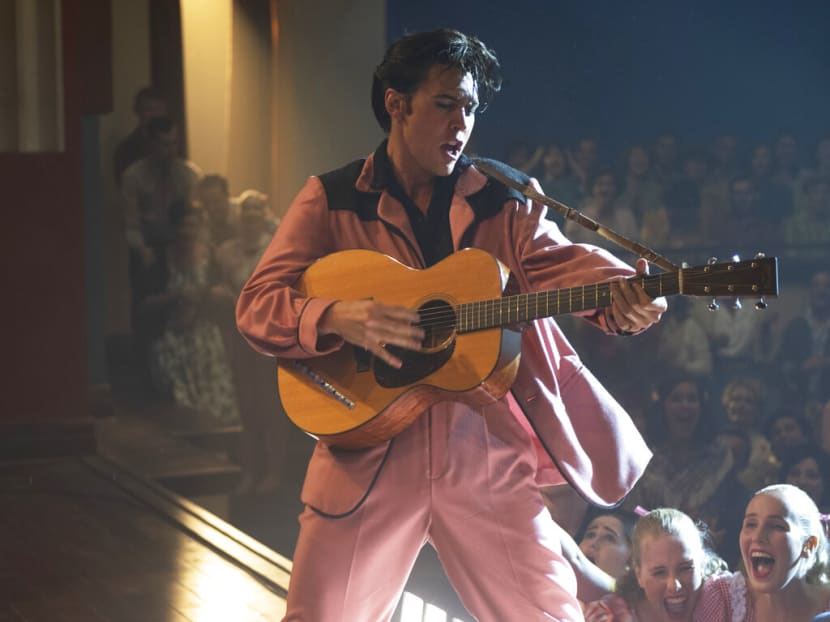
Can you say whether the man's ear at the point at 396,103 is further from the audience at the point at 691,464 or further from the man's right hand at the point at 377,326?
the audience at the point at 691,464

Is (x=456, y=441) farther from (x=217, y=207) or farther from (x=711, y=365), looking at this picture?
(x=217, y=207)

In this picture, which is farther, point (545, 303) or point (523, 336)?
point (523, 336)

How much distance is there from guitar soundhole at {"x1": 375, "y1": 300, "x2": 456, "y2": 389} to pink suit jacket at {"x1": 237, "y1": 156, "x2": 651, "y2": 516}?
0.47 feet

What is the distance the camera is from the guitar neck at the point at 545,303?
88.9 inches

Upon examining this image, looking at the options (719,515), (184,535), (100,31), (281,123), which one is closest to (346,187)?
(719,515)

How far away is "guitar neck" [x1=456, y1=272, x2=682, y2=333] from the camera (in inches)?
88.9

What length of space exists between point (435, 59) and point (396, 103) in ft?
0.47

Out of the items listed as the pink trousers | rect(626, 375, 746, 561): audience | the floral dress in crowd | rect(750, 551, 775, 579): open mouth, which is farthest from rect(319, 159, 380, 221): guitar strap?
the floral dress in crowd

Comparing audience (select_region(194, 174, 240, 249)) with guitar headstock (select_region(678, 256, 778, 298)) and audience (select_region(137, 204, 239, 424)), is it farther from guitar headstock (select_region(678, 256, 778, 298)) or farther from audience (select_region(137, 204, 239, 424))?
guitar headstock (select_region(678, 256, 778, 298))

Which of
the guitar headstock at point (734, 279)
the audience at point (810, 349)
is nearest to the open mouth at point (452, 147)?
the guitar headstock at point (734, 279)

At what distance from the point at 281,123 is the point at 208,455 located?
→ 5.55 feet

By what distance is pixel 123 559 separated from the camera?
4926 mm

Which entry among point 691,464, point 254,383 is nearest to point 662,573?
point 691,464

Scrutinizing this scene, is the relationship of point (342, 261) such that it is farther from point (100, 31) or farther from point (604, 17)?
point (100, 31)
